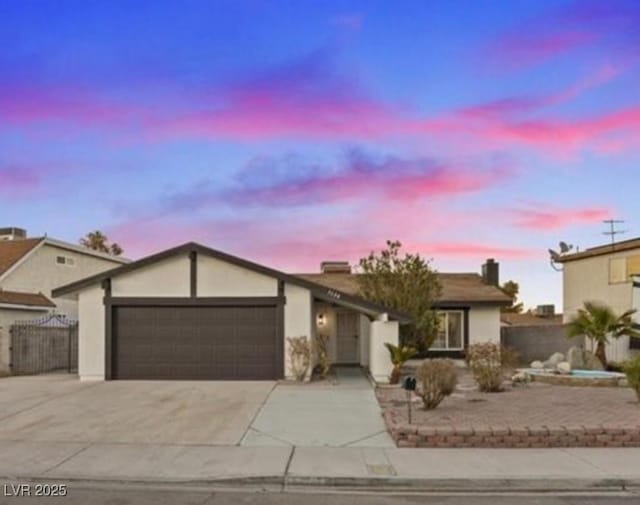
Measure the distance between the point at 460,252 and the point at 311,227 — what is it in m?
9.48

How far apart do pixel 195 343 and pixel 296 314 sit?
3.04 m

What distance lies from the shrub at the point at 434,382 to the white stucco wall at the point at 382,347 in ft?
17.2

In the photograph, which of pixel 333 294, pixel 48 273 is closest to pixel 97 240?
pixel 48 273

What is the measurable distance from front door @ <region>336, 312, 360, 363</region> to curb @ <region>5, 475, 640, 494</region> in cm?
1670

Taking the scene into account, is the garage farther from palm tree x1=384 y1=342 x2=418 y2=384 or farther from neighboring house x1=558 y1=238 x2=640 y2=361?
neighboring house x1=558 y1=238 x2=640 y2=361

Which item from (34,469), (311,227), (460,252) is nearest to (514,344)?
(460,252)

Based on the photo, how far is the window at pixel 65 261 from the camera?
29303 mm


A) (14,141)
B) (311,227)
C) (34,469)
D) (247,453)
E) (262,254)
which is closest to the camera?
(34,469)

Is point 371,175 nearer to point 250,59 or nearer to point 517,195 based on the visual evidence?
point 517,195

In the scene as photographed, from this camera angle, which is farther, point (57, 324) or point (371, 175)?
point (57, 324)

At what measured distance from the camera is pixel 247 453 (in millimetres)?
9906

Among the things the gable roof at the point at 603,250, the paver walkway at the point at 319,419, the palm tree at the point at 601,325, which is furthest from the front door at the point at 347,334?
the gable roof at the point at 603,250

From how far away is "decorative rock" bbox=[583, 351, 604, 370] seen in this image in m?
20.5

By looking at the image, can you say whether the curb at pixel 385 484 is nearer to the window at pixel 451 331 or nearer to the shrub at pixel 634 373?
the shrub at pixel 634 373
